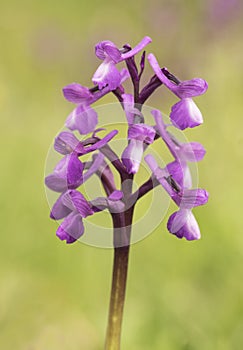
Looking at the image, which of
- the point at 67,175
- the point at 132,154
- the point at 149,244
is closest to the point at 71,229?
the point at 67,175

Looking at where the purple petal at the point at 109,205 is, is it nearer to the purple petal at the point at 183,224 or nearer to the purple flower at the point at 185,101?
the purple petal at the point at 183,224

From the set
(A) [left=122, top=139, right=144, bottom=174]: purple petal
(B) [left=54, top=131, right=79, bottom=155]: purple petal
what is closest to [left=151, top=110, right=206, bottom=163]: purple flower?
(A) [left=122, top=139, right=144, bottom=174]: purple petal

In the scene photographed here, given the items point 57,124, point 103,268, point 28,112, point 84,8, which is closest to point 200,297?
point 103,268

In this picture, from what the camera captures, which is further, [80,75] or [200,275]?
[80,75]

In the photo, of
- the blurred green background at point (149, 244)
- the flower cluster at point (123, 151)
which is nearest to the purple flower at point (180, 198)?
the flower cluster at point (123, 151)

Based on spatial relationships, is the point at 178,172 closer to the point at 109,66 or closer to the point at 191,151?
the point at 191,151

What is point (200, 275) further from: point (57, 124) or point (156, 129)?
point (57, 124)

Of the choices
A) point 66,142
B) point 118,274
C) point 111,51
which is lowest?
point 118,274
